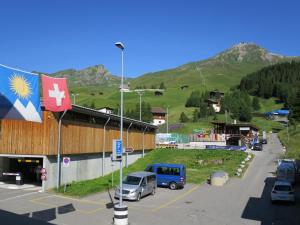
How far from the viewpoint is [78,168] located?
1517 inches

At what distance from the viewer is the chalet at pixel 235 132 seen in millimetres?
89125

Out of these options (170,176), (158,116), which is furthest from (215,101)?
(170,176)

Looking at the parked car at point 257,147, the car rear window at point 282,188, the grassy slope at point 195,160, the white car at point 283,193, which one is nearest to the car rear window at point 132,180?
the grassy slope at point 195,160

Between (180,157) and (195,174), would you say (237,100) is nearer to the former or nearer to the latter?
(180,157)

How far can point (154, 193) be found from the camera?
116ft

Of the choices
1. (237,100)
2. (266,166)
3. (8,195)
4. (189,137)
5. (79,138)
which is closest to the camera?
(8,195)

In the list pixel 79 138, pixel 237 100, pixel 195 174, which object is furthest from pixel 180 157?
pixel 237 100

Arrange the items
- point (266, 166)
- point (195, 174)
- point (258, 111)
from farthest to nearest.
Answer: point (258, 111), point (266, 166), point (195, 174)

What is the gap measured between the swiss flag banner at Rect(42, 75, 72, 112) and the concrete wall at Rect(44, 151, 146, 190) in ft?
15.0

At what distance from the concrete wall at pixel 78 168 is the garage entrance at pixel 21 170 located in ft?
7.86

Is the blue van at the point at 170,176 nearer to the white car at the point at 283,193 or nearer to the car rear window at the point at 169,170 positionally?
the car rear window at the point at 169,170

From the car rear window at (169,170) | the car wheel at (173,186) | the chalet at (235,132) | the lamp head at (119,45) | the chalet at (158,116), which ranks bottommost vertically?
the car wheel at (173,186)

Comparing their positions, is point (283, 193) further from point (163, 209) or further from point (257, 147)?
point (257, 147)

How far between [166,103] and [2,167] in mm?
151671
